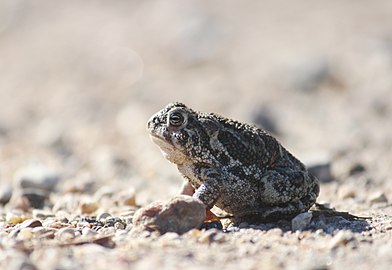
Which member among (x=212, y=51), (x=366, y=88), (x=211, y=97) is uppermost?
(x=212, y=51)

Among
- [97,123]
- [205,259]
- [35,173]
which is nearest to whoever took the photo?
[205,259]

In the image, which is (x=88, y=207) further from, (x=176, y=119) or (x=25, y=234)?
(x=25, y=234)

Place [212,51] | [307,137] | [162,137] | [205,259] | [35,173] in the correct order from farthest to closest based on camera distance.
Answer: [212,51] < [307,137] < [35,173] < [162,137] < [205,259]

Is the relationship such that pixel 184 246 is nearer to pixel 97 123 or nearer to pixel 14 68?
pixel 97 123

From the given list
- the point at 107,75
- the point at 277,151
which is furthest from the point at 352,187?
the point at 107,75

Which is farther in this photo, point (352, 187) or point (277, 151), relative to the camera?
point (352, 187)

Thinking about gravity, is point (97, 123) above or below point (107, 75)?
below
